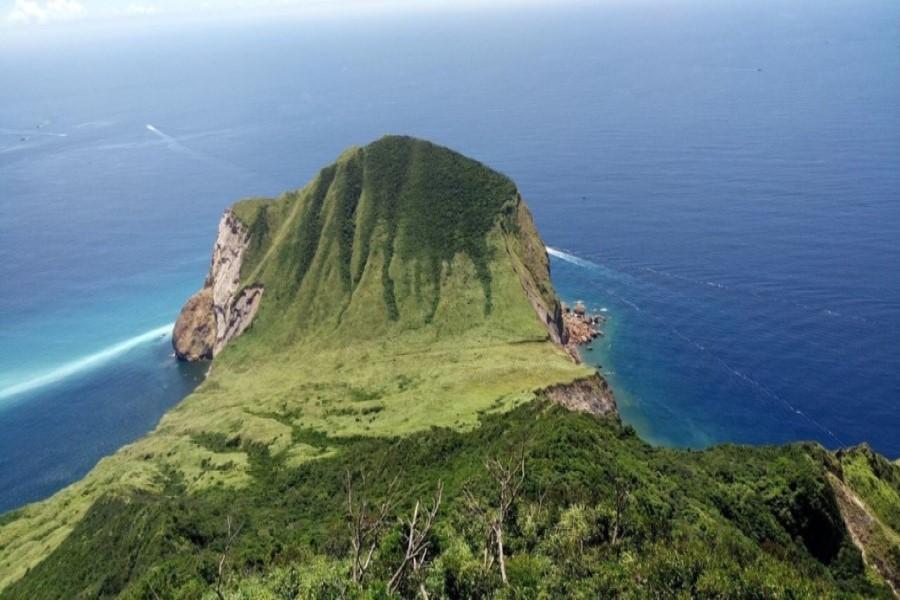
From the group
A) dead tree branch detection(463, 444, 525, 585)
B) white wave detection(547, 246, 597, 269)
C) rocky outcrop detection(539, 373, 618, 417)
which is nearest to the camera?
dead tree branch detection(463, 444, 525, 585)

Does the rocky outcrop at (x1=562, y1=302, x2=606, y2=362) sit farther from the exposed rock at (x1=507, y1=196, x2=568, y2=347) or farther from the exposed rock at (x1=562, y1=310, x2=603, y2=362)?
the exposed rock at (x1=507, y1=196, x2=568, y2=347)

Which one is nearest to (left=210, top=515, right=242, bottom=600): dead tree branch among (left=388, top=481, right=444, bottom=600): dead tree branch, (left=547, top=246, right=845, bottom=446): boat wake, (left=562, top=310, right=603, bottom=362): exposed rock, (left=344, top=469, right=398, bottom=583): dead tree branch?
(left=344, top=469, right=398, bottom=583): dead tree branch

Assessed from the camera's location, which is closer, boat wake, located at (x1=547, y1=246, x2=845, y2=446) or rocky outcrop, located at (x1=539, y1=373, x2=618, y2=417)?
rocky outcrop, located at (x1=539, y1=373, x2=618, y2=417)

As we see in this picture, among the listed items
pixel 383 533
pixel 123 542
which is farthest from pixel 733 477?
pixel 123 542

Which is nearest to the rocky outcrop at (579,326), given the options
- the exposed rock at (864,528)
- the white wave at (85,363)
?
the exposed rock at (864,528)

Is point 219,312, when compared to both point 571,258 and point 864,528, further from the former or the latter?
point 864,528

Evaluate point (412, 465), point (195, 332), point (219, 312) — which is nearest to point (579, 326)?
point (412, 465)

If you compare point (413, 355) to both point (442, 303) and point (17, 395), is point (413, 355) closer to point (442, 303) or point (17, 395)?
point (442, 303)
